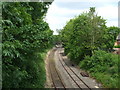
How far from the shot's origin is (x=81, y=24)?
67.1 ft

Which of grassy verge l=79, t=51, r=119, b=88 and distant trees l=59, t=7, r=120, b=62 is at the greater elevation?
distant trees l=59, t=7, r=120, b=62

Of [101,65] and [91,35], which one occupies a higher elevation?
[91,35]

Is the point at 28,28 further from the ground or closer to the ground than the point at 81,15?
closer to the ground

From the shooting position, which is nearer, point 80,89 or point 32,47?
point 32,47

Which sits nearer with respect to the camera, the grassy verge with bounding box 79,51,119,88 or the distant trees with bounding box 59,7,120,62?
the grassy verge with bounding box 79,51,119,88

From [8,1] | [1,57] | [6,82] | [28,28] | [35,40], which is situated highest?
[8,1]

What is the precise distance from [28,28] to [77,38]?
1516cm

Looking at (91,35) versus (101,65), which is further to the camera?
(91,35)

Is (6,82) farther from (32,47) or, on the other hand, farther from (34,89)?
(34,89)

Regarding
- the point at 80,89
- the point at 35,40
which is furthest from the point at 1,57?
the point at 80,89

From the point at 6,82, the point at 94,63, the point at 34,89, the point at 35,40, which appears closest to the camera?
the point at 6,82

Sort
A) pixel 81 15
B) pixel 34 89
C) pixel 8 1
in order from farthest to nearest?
1. pixel 81 15
2. pixel 34 89
3. pixel 8 1

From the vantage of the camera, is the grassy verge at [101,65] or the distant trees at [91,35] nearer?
the grassy verge at [101,65]

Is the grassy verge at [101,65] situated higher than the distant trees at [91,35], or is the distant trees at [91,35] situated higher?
the distant trees at [91,35]
